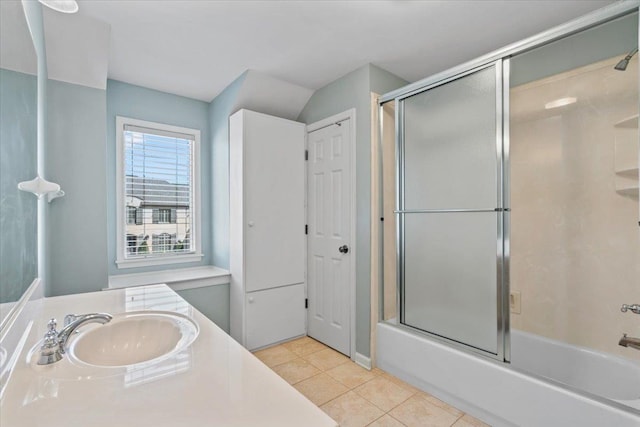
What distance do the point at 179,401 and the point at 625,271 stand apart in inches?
98.2

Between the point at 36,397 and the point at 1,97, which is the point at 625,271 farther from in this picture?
the point at 1,97

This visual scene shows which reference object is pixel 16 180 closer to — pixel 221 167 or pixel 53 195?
pixel 53 195

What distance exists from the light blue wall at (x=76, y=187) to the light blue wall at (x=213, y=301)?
687 millimetres

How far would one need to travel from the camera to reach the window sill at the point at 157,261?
2809 mm

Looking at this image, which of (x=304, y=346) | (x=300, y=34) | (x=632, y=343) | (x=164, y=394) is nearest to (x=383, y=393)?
(x=304, y=346)

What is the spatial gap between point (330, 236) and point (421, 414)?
4.85 feet

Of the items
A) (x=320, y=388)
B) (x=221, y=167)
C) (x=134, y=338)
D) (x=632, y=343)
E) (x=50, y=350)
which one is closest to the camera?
(x=50, y=350)

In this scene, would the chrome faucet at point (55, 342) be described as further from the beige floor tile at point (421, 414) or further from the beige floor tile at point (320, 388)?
the beige floor tile at point (421, 414)

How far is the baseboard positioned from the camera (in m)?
2.41

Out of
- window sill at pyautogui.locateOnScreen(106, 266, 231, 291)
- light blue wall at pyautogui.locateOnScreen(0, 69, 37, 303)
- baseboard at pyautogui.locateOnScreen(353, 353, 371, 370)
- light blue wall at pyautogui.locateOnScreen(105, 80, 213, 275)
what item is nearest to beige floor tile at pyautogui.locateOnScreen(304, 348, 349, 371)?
baseboard at pyautogui.locateOnScreen(353, 353, 371, 370)

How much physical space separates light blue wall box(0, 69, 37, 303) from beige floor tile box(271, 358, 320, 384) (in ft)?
5.65

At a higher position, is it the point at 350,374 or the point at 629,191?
the point at 629,191

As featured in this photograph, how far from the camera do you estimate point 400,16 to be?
1.90 m

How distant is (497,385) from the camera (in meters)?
1.70
